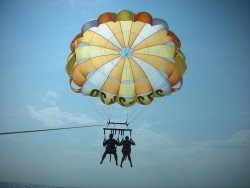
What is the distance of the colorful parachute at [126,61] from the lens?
1196cm

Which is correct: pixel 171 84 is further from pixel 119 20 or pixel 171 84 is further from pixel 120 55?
pixel 119 20

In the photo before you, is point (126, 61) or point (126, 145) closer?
point (126, 145)

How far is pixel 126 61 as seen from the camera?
12852 mm

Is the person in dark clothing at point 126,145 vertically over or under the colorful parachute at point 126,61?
under

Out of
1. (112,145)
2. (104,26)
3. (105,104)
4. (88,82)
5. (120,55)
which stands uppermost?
(104,26)

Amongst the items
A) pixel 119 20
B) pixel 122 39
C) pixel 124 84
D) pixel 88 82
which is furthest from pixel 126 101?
pixel 119 20

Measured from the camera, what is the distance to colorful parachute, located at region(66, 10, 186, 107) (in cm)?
1196

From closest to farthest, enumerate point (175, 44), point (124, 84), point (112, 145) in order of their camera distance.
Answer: point (112, 145) < point (175, 44) < point (124, 84)

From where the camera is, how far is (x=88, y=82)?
41.1ft

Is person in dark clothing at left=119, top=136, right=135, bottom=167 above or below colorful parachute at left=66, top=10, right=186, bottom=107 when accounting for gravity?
below

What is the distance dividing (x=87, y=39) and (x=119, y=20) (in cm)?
166

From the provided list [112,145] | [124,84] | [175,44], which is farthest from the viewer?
[124,84]

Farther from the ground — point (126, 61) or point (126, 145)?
point (126, 61)

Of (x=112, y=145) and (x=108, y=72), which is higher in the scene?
(x=108, y=72)
